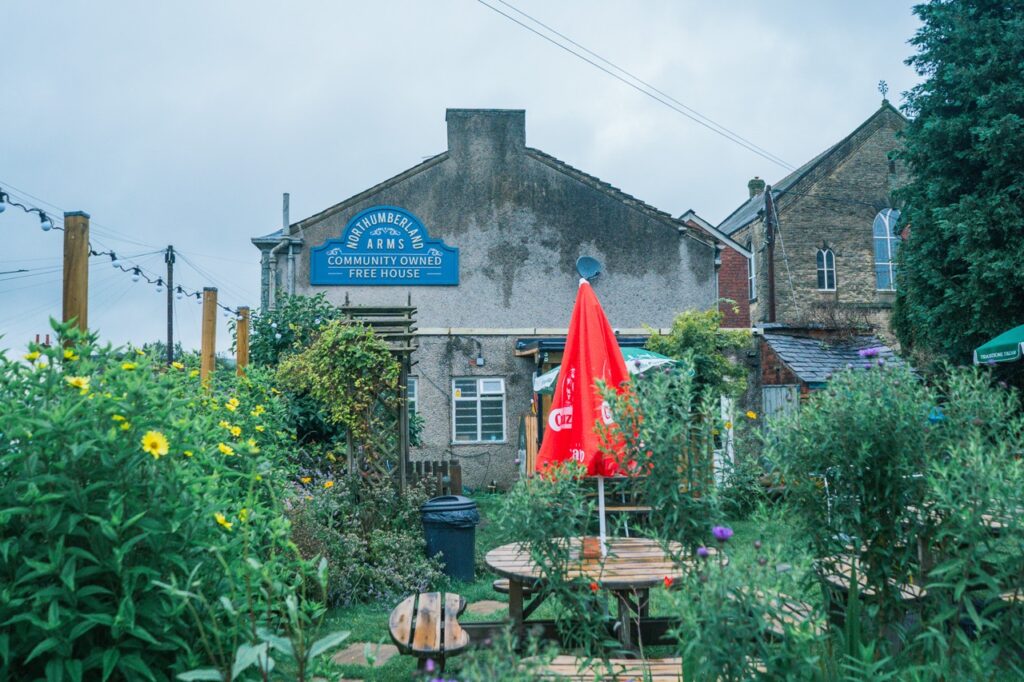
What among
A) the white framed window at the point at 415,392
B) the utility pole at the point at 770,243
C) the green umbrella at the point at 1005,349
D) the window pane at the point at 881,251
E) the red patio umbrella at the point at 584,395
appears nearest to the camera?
the red patio umbrella at the point at 584,395


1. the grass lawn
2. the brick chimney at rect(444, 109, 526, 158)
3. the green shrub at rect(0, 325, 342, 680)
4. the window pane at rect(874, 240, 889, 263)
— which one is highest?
the brick chimney at rect(444, 109, 526, 158)

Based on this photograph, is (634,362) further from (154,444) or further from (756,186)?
(756,186)

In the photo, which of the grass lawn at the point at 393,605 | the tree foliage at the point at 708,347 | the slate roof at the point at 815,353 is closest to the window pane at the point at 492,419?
the tree foliage at the point at 708,347

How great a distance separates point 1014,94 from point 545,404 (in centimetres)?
985

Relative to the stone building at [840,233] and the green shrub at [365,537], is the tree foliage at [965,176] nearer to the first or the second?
the stone building at [840,233]

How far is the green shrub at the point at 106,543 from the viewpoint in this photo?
8.30ft

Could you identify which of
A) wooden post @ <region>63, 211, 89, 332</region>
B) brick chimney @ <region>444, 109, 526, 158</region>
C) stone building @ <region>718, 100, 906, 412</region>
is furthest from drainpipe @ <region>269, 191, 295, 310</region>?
stone building @ <region>718, 100, 906, 412</region>

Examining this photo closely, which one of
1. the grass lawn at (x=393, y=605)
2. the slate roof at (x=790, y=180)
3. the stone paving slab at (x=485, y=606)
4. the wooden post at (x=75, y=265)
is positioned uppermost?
the slate roof at (x=790, y=180)

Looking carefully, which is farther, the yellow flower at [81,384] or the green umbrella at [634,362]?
the green umbrella at [634,362]

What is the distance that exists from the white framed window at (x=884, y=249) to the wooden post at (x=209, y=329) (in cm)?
2145

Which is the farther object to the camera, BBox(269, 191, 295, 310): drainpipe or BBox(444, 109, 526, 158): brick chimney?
BBox(444, 109, 526, 158): brick chimney

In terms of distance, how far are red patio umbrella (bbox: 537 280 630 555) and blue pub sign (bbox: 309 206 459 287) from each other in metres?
12.2

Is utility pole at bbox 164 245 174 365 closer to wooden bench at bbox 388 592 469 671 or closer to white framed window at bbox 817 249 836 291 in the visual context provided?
white framed window at bbox 817 249 836 291

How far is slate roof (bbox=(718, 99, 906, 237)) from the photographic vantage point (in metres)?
25.1
